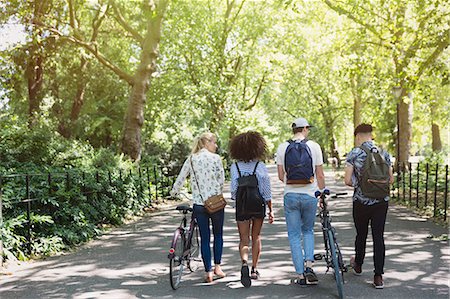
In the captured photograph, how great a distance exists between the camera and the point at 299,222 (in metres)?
6.77

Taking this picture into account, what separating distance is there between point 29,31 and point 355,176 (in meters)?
14.4

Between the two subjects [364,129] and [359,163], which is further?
[364,129]

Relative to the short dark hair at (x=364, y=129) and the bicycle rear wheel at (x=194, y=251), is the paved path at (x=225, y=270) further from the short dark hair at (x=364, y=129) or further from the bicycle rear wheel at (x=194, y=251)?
the short dark hair at (x=364, y=129)

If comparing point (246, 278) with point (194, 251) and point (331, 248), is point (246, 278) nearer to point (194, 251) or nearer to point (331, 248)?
point (331, 248)

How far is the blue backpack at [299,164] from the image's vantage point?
6645 millimetres

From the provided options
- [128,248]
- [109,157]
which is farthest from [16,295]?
[109,157]

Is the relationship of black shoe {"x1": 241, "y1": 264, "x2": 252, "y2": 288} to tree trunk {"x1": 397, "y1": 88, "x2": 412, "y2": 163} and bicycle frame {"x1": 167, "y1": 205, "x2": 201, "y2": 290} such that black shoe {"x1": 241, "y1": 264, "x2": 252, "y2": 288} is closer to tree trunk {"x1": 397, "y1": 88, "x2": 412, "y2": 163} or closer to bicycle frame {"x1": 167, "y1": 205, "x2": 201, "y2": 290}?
bicycle frame {"x1": 167, "y1": 205, "x2": 201, "y2": 290}

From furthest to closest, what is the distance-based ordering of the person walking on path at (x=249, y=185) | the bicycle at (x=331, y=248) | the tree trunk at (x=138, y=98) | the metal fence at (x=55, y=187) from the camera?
1. the tree trunk at (x=138, y=98)
2. the metal fence at (x=55, y=187)
3. the person walking on path at (x=249, y=185)
4. the bicycle at (x=331, y=248)

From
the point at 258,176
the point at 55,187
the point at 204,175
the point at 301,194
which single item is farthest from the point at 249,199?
the point at 55,187

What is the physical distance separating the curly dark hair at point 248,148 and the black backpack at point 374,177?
126cm

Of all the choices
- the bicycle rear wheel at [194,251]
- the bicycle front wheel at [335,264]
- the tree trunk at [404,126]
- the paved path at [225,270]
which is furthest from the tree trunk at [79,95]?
the bicycle front wheel at [335,264]

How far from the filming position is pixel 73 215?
10.6 metres

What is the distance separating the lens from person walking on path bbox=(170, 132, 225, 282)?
713cm

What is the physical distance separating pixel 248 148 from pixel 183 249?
Answer: 1570mm
